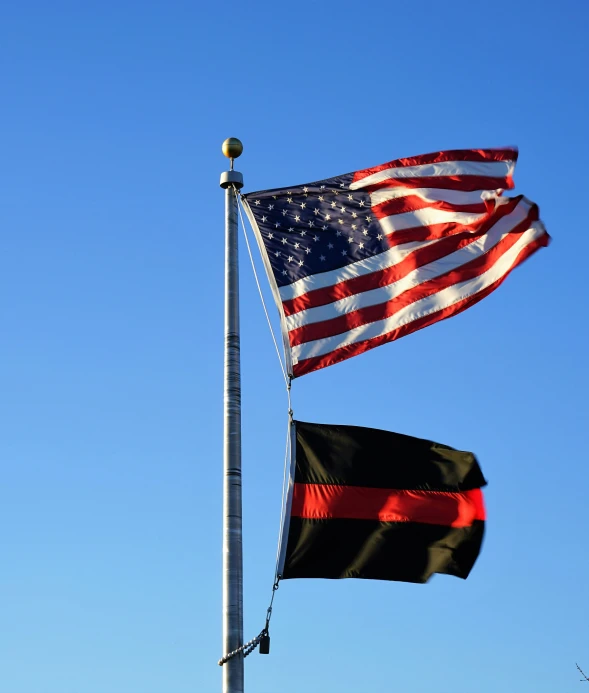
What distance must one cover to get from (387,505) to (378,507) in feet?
0.57

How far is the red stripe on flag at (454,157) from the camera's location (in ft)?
72.4

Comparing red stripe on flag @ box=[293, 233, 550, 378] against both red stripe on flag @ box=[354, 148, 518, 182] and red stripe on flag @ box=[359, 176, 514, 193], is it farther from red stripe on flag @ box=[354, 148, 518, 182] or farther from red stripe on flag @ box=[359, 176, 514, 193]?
red stripe on flag @ box=[354, 148, 518, 182]

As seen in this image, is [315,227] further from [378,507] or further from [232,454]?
[378,507]

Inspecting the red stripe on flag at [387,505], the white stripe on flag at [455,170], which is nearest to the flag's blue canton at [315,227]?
the white stripe on flag at [455,170]

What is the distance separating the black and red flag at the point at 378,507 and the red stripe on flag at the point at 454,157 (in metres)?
5.12

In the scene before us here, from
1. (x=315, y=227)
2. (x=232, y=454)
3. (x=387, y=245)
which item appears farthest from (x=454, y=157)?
(x=232, y=454)

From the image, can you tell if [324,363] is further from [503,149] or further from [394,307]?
[503,149]

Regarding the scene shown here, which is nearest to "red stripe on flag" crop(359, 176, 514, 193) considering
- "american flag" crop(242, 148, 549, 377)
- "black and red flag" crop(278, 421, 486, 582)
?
"american flag" crop(242, 148, 549, 377)

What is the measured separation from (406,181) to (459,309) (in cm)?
254

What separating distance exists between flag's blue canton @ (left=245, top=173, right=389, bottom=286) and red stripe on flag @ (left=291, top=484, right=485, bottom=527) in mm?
3486

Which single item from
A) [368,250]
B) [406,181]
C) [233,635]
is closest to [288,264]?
[368,250]

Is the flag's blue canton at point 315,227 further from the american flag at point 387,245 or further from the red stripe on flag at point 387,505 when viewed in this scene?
the red stripe on flag at point 387,505

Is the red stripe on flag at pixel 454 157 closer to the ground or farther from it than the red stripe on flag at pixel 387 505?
farther from it

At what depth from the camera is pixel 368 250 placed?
2100cm
